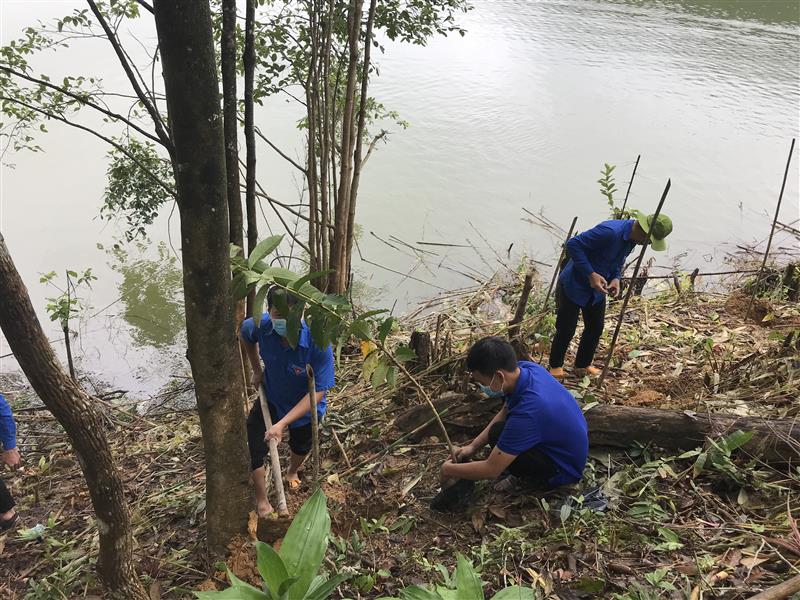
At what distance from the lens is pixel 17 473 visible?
4.12 metres

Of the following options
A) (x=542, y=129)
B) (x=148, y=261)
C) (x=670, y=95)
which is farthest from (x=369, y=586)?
(x=670, y=95)

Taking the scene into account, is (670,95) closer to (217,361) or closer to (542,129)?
(542,129)

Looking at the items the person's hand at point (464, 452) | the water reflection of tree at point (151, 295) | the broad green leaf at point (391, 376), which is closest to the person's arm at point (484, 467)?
the person's hand at point (464, 452)

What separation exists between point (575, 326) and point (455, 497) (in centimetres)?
159

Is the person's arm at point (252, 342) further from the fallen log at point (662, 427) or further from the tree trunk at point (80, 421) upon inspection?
the fallen log at point (662, 427)

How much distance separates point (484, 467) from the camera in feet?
8.21

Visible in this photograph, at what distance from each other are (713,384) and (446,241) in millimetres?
5414

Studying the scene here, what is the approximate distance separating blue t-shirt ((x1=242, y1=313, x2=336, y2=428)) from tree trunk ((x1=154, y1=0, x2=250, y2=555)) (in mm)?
550

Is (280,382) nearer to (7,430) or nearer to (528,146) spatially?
(7,430)

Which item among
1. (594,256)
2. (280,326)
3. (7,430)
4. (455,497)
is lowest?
(7,430)

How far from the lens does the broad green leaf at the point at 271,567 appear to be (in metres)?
1.59

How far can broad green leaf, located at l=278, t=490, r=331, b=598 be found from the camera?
5.49 feet

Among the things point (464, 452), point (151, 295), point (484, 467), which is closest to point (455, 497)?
point (464, 452)

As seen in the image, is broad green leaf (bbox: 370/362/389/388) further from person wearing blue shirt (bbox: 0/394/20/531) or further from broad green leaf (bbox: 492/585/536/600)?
person wearing blue shirt (bbox: 0/394/20/531)
